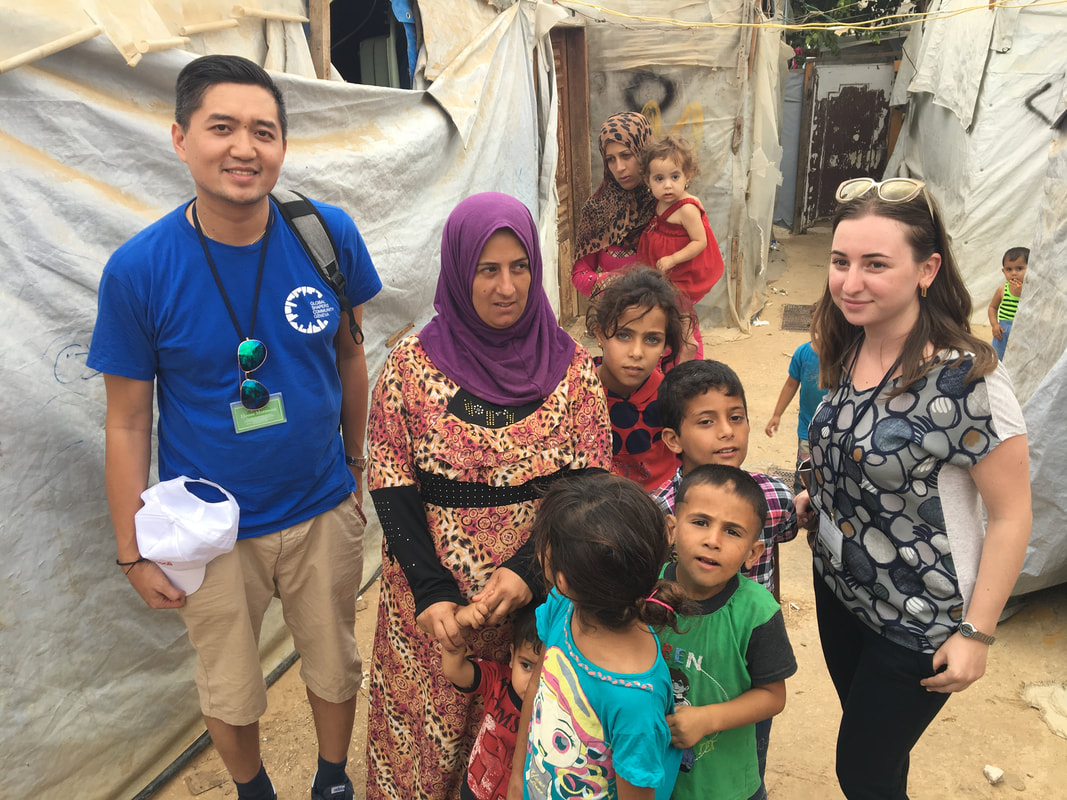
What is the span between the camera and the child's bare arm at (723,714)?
4.79 ft

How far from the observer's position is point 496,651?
190 centimetres

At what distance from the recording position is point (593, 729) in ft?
4.56

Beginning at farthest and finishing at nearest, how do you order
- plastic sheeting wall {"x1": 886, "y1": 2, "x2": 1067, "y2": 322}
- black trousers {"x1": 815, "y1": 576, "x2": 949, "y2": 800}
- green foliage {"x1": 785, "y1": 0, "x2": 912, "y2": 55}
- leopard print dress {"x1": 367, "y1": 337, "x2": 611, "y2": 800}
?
green foliage {"x1": 785, "y1": 0, "x2": 912, "y2": 55}, plastic sheeting wall {"x1": 886, "y1": 2, "x2": 1067, "y2": 322}, leopard print dress {"x1": 367, "y1": 337, "x2": 611, "y2": 800}, black trousers {"x1": 815, "y1": 576, "x2": 949, "y2": 800}

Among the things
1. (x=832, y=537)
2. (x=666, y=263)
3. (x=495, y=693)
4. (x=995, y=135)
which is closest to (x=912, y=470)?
(x=832, y=537)

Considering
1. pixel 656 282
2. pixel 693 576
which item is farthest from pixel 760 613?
pixel 656 282

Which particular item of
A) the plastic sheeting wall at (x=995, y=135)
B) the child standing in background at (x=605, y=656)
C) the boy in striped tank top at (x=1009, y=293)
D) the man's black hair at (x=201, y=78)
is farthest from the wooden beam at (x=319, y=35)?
the plastic sheeting wall at (x=995, y=135)

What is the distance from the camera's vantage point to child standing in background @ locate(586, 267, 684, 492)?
7.18 ft

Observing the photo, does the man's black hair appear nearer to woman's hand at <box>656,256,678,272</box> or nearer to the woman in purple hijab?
the woman in purple hijab

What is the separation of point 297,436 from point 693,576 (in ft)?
3.56

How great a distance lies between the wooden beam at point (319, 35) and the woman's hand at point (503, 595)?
2.57m

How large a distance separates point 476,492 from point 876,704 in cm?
105

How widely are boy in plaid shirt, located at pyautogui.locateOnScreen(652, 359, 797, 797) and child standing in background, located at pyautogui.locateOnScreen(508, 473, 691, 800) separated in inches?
19.0

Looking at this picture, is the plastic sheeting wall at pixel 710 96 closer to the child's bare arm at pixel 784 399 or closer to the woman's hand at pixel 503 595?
the child's bare arm at pixel 784 399

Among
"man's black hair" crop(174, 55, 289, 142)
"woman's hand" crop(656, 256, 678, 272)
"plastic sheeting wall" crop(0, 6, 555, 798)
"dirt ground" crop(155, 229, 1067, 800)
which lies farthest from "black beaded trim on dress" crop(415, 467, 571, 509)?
"woman's hand" crop(656, 256, 678, 272)
